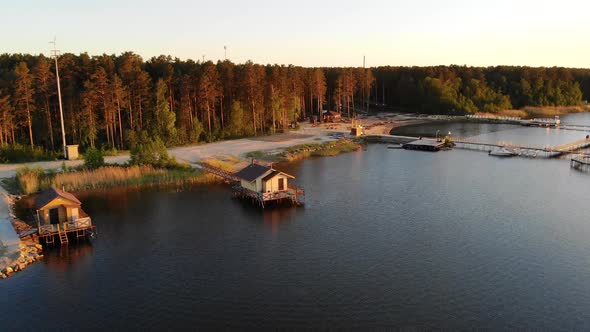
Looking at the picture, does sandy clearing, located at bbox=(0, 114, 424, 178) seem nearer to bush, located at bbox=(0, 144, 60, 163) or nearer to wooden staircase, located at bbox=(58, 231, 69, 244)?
bush, located at bbox=(0, 144, 60, 163)

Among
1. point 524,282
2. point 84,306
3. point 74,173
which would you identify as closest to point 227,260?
point 84,306

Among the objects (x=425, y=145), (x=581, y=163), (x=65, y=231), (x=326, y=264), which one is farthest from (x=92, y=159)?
(x=581, y=163)

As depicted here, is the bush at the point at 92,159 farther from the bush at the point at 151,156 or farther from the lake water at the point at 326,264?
the lake water at the point at 326,264

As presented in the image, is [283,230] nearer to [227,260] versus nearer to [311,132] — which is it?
[227,260]

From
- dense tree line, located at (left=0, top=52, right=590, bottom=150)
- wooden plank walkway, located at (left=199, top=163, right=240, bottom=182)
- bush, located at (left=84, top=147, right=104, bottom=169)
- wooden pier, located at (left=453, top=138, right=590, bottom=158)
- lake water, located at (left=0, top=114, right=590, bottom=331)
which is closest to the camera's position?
lake water, located at (left=0, top=114, right=590, bottom=331)

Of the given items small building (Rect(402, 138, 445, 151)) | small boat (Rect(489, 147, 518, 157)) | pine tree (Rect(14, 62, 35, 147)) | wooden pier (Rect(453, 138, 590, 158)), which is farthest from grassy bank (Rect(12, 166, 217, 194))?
wooden pier (Rect(453, 138, 590, 158))

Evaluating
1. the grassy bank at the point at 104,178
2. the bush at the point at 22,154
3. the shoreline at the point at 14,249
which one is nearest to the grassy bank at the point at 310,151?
the grassy bank at the point at 104,178
